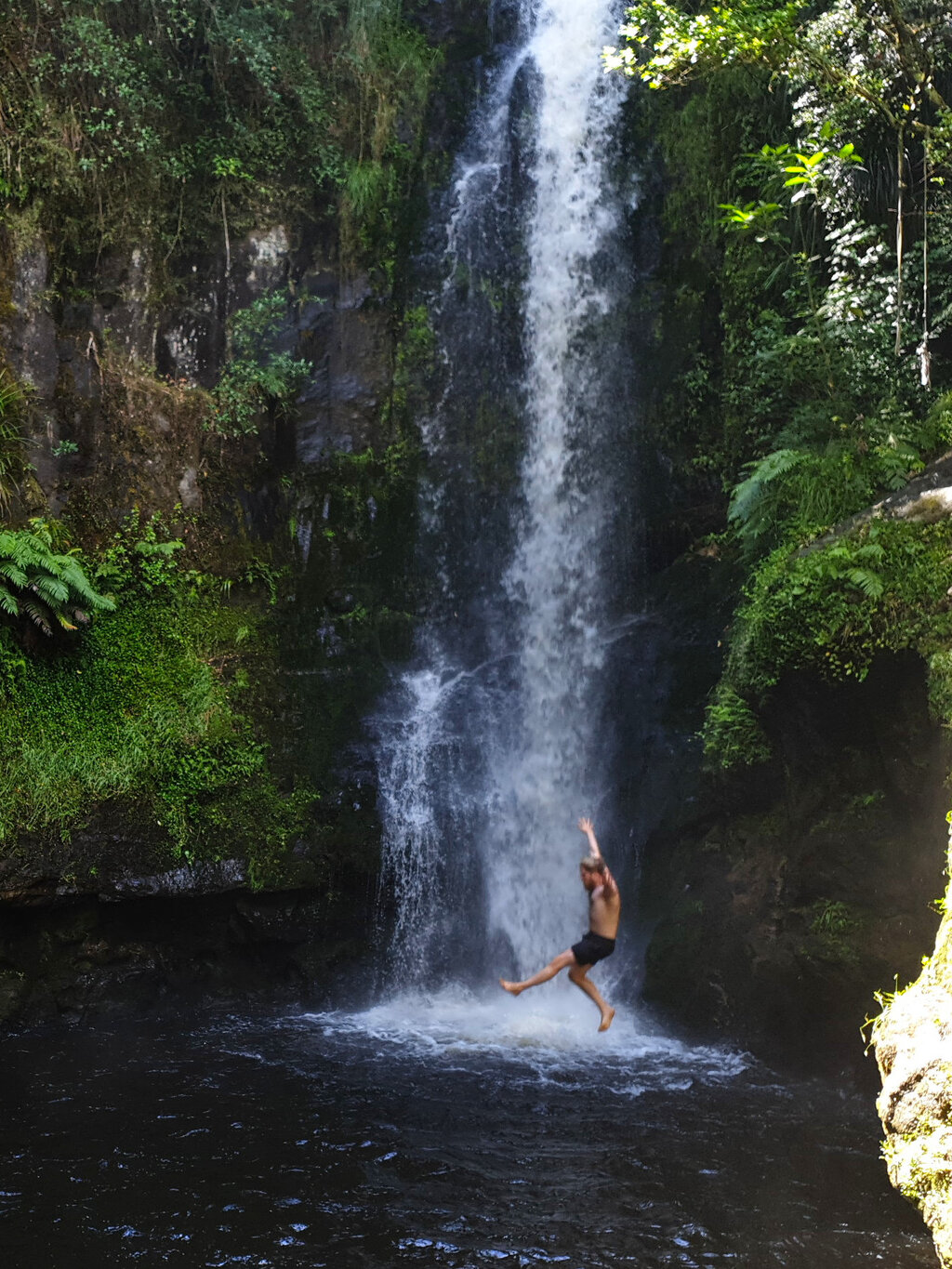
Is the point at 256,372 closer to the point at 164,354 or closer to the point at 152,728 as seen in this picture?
Result: the point at 164,354

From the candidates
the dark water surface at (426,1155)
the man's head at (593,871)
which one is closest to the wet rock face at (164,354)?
the dark water surface at (426,1155)

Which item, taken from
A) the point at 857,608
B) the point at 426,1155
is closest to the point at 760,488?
the point at 857,608

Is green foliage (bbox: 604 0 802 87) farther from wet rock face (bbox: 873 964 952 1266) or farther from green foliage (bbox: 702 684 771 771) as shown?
wet rock face (bbox: 873 964 952 1266)

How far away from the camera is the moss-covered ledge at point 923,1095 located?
313 centimetres

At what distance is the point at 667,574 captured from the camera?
10.2 m

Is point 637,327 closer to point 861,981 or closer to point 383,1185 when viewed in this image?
point 861,981

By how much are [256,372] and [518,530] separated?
3.31 meters

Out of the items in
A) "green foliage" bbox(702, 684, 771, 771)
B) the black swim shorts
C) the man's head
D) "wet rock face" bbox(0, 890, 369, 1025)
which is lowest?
"wet rock face" bbox(0, 890, 369, 1025)

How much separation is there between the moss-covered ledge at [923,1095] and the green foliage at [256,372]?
890 centimetres

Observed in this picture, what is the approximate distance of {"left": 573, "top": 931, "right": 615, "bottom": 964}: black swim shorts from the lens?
251 inches

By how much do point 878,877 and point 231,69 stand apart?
10.8m

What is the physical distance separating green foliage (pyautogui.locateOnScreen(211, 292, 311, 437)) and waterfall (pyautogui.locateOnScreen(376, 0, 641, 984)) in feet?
5.45

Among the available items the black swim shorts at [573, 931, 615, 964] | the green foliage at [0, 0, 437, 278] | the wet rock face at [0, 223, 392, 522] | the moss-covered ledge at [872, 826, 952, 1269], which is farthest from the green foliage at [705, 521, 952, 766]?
the green foliage at [0, 0, 437, 278]

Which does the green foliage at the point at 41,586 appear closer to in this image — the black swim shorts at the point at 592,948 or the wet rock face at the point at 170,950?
the wet rock face at the point at 170,950
